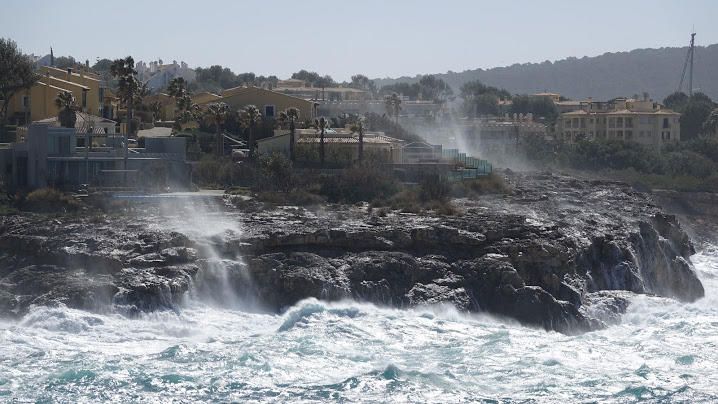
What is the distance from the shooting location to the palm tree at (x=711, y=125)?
3843 inches

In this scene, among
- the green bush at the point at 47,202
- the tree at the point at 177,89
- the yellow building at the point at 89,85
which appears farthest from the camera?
the tree at the point at 177,89

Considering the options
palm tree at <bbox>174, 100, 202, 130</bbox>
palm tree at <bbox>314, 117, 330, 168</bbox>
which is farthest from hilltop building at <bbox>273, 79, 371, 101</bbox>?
palm tree at <bbox>314, 117, 330, 168</bbox>

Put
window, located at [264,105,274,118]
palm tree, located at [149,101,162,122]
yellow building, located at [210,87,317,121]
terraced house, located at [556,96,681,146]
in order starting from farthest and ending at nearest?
terraced house, located at [556,96,681,146]
yellow building, located at [210,87,317,121]
window, located at [264,105,274,118]
palm tree, located at [149,101,162,122]

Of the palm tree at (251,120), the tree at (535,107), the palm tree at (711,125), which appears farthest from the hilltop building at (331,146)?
the tree at (535,107)

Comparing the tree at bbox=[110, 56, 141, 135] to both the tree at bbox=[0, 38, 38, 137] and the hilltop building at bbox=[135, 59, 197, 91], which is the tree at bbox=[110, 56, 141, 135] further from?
the hilltop building at bbox=[135, 59, 197, 91]

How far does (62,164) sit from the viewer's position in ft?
158

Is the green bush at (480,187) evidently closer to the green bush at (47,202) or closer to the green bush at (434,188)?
the green bush at (434,188)

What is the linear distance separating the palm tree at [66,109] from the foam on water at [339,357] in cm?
1553

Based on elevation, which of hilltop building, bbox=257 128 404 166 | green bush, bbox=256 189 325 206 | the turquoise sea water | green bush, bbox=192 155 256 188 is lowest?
the turquoise sea water

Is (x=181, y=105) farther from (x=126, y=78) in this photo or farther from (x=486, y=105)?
(x=486, y=105)

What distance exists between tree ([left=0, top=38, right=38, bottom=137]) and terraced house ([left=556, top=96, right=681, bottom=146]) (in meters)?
46.5

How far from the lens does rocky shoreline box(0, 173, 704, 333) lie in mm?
37406

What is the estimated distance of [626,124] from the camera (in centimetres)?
9688

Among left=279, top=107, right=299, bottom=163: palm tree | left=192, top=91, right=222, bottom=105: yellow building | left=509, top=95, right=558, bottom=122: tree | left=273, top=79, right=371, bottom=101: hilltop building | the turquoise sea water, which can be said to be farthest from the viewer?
left=509, top=95, right=558, bottom=122: tree
